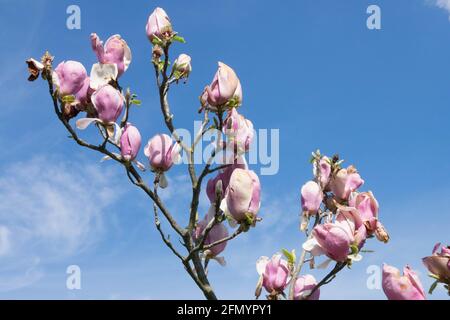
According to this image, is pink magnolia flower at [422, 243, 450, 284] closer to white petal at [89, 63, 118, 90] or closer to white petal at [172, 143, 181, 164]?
white petal at [172, 143, 181, 164]

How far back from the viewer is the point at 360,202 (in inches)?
79.7

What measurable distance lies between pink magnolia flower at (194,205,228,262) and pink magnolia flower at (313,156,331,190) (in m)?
0.49

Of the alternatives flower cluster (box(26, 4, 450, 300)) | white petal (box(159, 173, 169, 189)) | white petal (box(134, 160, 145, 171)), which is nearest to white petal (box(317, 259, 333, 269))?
flower cluster (box(26, 4, 450, 300))

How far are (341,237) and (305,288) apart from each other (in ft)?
1.01

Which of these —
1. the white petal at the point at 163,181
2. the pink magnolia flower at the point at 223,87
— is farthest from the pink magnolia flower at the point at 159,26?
the white petal at the point at 163,181

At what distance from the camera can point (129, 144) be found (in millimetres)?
2170

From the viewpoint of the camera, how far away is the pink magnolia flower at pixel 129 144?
7.13 feet

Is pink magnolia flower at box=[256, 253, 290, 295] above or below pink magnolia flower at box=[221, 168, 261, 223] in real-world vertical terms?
below

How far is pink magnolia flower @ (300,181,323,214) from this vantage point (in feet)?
7.33

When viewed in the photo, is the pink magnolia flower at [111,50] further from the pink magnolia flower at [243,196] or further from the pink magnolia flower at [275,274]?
the pink magnolia flower at [275,274]
